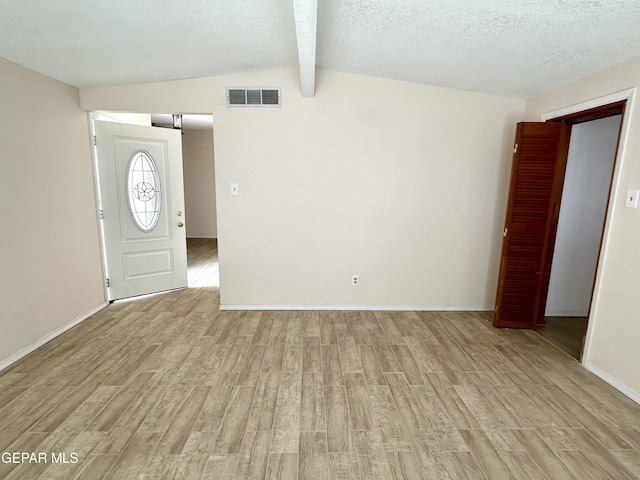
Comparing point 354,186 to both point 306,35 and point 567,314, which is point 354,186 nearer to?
point 306,35

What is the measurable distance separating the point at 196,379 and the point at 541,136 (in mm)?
3689

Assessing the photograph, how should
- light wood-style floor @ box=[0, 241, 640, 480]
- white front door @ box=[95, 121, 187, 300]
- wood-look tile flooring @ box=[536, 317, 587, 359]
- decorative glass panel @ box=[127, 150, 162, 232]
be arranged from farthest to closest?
1. decorative glass panel @ box=[127, 150, 162, 232]
2. white front door @ box=[95, 121, 187, 300]
3. wood-look tile flooring @ box=[536, 317, 587, 359]
4. light wood-style floor @ box=[0, 241, 640, 480]

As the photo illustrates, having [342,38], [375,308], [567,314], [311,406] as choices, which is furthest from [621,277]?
[342,38]

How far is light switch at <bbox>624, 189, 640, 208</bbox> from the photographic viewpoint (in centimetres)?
221

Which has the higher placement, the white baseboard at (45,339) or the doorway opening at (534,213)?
the doorway opening at (534,213)

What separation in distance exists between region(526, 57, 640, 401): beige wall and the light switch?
4 centimetres

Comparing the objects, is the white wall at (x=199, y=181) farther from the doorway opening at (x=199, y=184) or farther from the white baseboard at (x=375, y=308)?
the white baseboard at (x=375, y=308)

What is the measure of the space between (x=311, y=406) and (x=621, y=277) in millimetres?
2449

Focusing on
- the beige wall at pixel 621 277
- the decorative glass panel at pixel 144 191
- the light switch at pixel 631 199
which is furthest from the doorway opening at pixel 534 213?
the decorative glass panel at pixel 144 191

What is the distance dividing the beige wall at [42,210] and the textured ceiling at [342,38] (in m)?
0.32

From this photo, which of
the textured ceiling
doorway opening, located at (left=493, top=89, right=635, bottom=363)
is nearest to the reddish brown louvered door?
doorway opening, located at (left=493, top=89, right=635, bottom=363)

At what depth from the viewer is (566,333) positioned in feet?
10.5

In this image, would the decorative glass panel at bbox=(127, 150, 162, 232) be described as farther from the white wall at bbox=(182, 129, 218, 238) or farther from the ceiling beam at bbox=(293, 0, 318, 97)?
the white wall at bbox=(182, 129, 218, 238)

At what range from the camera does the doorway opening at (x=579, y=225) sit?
3.25m
